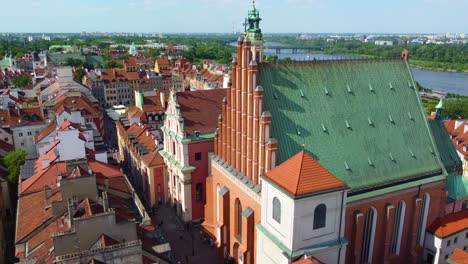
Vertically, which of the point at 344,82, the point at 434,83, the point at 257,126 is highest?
the point at 344,82

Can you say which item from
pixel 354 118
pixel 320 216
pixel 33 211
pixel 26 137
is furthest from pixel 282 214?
pixel 26 137

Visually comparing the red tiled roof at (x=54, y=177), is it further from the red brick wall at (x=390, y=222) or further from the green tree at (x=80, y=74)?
the green tree at (x=80, y=74)

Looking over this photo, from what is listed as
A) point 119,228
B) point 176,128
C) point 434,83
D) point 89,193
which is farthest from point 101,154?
point 434,83

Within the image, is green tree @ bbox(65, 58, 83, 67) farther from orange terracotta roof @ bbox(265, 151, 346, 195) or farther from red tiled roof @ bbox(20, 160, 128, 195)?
orange terracotta roof @ bbox(265, 151, 346, 195)

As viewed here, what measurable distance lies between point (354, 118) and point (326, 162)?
5.95m

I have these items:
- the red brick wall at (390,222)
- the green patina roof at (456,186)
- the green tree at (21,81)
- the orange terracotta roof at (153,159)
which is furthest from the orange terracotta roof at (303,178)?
the green tree at (21,81)

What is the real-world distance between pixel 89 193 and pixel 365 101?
28.2 m

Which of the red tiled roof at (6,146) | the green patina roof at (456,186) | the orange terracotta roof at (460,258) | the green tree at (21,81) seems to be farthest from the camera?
the green tree at (21,81)

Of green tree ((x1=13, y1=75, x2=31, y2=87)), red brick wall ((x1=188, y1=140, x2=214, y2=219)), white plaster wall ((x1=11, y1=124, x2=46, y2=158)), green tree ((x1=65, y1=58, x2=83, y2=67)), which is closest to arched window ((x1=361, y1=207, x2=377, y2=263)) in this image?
red brick wall ((x1=188, y1=140, x2=214, y2=219))

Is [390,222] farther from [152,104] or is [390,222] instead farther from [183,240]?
[152,104]

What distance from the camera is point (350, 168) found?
3578cm

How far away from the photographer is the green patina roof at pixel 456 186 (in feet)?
137

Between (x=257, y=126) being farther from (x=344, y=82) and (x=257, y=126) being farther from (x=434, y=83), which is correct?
(x=434, y=83)

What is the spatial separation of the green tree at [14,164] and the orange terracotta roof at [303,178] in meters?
40.6
